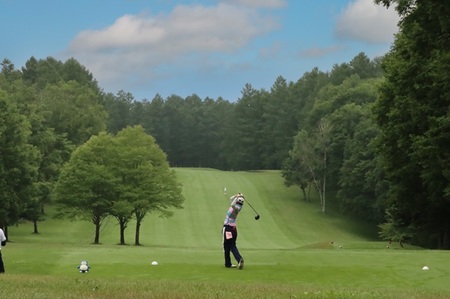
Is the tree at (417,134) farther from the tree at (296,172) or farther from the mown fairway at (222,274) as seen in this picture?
the tree at (296,172)

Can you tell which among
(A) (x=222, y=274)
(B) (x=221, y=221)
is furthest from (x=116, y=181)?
(A) (x=222, y=274)

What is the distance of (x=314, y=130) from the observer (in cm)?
10750

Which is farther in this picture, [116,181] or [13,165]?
[116,181]

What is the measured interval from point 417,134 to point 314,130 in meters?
67.5

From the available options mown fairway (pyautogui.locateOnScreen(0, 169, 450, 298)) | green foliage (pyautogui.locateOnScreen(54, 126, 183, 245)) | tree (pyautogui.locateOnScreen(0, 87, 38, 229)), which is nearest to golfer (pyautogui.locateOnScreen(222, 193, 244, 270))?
mown fairway (pyautogui.locateOnScreen(0, 169, 450, 298))

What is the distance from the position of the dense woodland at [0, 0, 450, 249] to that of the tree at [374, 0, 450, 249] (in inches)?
3.4

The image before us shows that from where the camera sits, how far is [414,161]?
4016 cm

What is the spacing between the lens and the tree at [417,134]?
35.5 metres

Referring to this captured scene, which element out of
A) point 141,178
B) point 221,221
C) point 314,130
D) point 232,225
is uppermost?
point 314,130

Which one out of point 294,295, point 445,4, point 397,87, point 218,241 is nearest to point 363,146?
point 218,241

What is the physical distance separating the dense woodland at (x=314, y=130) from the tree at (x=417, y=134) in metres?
0.09

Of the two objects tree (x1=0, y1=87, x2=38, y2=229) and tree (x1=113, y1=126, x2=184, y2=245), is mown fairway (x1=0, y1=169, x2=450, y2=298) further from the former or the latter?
tree (x1=0, y1=87, x2=38, y2=229)

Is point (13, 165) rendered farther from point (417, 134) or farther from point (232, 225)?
point (232, 225)

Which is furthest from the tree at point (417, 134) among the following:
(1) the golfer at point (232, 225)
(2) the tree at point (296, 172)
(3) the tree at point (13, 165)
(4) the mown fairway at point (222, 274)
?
(2) the tree at point (296, 172)
